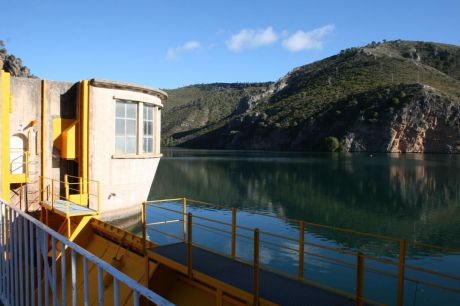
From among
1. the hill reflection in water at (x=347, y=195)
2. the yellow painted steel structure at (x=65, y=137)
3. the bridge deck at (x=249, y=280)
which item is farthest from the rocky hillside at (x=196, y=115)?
the bridge deck at (x=249, y=280)

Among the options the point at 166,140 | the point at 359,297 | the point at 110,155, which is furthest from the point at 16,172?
the point at 166,140

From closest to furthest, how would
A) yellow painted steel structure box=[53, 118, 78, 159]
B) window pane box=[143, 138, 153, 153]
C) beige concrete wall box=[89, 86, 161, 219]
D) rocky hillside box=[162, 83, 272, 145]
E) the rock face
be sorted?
yellow painted steel structure box=[53, 118, 78, 159] → beige concrete wall box=[89, 86, 161, 219] → window pane box=[143, 138, 153, 153] → the rock face → rocky hillside box=[162, 83, 272, 145]

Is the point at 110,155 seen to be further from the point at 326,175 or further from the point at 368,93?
the point at 368,93

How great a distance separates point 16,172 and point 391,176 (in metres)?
41.9

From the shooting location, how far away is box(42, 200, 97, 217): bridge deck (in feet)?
38.6

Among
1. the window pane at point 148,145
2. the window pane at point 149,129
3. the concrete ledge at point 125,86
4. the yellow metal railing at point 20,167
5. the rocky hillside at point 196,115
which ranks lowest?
the yellow metal railing at point 20,167

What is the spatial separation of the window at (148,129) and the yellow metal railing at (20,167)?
4632 mm

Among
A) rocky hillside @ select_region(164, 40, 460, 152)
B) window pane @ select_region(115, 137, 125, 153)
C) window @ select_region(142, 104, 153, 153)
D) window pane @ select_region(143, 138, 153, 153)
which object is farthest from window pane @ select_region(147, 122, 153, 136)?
rocky hillside @ select_region(164, 40, 460, 152)

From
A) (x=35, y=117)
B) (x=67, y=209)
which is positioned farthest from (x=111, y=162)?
(x=67, y=209)

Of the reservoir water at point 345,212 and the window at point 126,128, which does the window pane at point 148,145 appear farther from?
the reservoir water at point 345,212

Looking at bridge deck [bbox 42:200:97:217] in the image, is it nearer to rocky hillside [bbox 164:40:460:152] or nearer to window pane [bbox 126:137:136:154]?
window pane [bbox 126:137:136:154]

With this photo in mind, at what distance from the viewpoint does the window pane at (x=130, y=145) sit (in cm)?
1670

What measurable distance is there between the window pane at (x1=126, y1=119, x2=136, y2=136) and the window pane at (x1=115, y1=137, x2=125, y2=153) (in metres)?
0.36

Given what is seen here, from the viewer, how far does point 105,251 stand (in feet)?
37.2
